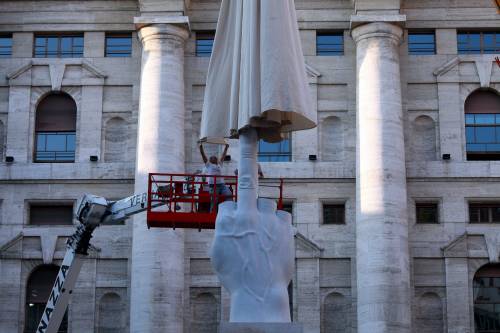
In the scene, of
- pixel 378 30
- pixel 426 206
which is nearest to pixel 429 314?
pixel 426 206

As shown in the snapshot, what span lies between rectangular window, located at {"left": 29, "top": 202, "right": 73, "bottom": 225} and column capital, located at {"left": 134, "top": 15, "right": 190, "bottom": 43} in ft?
21.2

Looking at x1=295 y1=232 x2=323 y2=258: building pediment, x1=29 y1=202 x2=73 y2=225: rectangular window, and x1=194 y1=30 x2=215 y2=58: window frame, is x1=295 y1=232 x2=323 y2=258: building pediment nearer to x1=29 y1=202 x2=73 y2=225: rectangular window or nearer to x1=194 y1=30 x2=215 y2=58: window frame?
x1=194 y1=30 x2=215 y2=58: window frame

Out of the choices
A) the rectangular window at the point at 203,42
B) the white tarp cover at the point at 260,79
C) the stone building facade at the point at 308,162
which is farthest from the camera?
the rectangular window at the point at 203,42

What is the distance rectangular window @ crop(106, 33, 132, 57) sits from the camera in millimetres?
41781

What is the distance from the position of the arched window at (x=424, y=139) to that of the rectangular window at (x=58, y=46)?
477 inches

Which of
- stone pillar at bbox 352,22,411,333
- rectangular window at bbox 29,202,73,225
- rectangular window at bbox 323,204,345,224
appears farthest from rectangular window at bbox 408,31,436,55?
rectangular window at bbox 29,202,73,225

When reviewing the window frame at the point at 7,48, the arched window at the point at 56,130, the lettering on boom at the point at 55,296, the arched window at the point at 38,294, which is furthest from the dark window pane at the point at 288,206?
the window frame at the point at 7,48

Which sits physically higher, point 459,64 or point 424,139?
point 459,64

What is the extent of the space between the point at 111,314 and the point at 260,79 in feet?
68.5

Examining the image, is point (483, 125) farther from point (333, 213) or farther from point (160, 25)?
point (160, 25)

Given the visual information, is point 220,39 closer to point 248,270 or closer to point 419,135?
point 248,270

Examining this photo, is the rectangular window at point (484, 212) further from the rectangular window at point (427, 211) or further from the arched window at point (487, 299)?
the arched window at point (487, 299)

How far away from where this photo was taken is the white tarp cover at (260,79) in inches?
771

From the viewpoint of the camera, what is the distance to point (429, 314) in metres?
38.8
